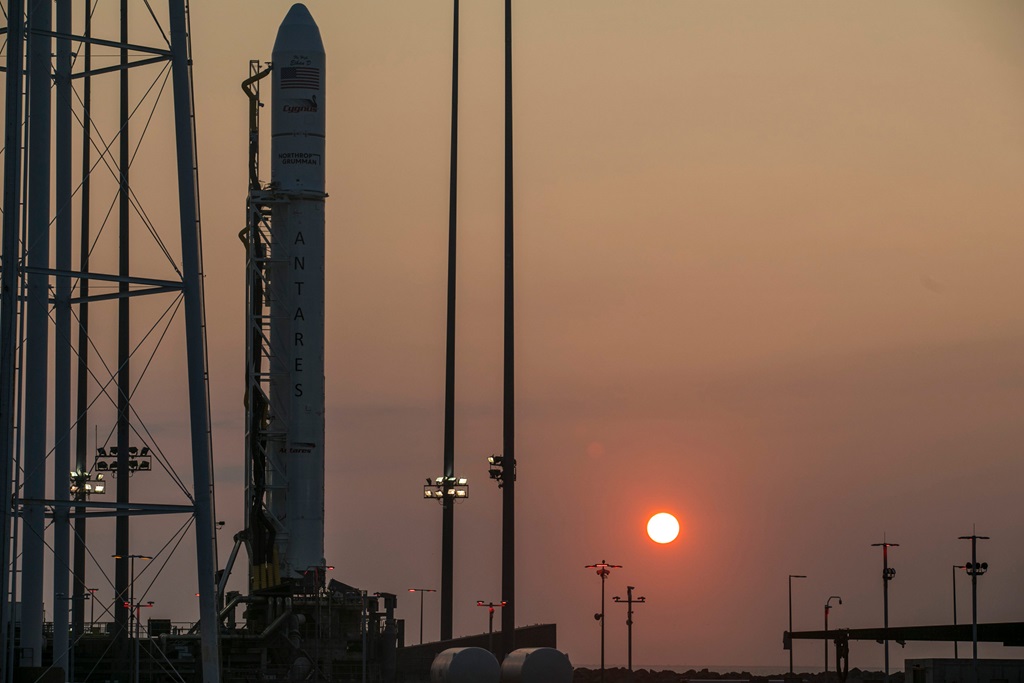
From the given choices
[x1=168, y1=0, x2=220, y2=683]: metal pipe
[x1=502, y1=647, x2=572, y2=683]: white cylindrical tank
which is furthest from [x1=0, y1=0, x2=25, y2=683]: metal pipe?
[x1=502, y1=647, x2=572, y2=683]: white cylindrical tank

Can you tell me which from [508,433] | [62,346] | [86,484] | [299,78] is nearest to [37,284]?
[62,346]

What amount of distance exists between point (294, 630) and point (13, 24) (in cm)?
2532

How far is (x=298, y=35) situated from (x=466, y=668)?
2297 centimetres

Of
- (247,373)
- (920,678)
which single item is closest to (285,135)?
(247,373)

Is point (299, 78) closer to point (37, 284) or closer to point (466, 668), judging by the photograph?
point (37, 284)

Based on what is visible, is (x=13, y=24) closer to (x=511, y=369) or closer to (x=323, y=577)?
(x=323, y=577)

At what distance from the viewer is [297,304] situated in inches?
2189

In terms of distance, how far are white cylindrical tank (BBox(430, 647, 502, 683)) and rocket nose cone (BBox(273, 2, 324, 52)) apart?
21894 mm

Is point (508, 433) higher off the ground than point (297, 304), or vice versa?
point (297, 304)

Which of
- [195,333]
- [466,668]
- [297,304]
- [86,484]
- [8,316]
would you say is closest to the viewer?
[8,316]

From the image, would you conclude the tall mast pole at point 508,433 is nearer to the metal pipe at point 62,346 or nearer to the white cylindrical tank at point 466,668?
the white cylindrical tank at point 466,668

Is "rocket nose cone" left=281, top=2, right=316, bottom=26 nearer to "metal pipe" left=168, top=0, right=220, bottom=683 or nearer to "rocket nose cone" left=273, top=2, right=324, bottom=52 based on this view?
"rocket nose cone" left=273, top=2, right=324, bottom=52

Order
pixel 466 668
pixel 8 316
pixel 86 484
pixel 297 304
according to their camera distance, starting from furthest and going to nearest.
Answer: pixel 86 484, pixel 466 668, pixel 297 304, pixel 8 316

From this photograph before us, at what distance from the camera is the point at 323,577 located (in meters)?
55.3
